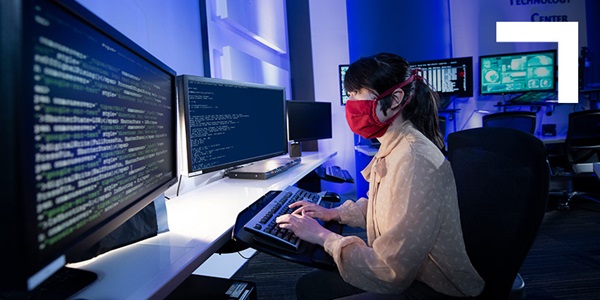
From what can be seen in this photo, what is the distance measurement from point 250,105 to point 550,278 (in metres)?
2.18

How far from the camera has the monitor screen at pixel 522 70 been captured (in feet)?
11.4

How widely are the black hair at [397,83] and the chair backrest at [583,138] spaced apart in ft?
10.3

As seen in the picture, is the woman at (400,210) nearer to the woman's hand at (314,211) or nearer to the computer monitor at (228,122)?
the woman's hand at (314,211)

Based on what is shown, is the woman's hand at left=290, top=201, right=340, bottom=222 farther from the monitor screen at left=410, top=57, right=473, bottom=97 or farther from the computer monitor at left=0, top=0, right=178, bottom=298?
the monitor screen at left=410, top=57, right=473, bottom=97

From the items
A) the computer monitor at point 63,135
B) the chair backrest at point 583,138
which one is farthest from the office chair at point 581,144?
the computer monitor at point 63,135

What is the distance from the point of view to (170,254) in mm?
745

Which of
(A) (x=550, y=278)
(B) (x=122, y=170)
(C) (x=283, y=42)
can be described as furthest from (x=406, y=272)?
(C) (x=283, y=42)

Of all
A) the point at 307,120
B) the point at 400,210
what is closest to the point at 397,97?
the point at 400,210

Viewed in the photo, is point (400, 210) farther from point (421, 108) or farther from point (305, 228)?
point (421, 108)

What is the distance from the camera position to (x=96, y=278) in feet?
2.08

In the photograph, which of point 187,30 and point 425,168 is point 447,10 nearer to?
point 187,30

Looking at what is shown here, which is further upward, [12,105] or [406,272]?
[12,105]

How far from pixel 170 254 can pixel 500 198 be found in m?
0.86

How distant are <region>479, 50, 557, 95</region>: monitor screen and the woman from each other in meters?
3.26
